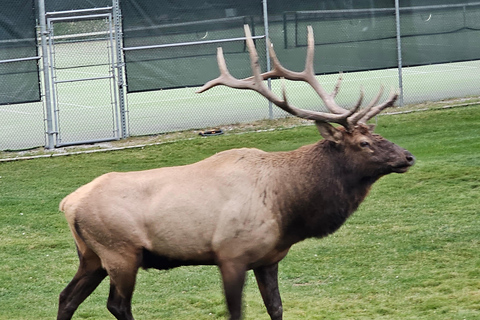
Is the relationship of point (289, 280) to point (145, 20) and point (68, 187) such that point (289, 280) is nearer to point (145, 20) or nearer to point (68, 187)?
point (68, 187)

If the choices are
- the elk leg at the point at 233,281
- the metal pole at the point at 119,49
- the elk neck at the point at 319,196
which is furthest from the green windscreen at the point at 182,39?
the elk leg at the point at 233,281

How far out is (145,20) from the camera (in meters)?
15.2

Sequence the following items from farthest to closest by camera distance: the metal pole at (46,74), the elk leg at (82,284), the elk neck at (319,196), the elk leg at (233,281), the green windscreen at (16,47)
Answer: the green windscreen at (16,47) < the metal pole at (46,74) < the elk leg at (82,284) < the elk neck at (319,196) < the elk leg at (233,281)

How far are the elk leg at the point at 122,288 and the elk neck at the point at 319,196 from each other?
125 centimetres

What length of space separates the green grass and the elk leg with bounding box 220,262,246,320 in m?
1.18

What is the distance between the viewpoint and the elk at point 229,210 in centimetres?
628

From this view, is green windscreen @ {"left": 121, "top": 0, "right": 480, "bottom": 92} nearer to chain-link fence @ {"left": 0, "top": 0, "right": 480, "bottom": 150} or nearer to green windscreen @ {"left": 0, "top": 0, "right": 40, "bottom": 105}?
chain-link fence @ {"left": 0, "top": 0, "right": 480, "bottom": 150}

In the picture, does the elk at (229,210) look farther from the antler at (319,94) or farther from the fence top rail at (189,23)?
the fence top rail at (189,23)

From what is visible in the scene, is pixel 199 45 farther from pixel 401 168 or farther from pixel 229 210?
pixel 229 210

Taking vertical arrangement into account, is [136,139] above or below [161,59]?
below

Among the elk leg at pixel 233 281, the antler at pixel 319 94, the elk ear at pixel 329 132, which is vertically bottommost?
the elk leg at pixel 233 281

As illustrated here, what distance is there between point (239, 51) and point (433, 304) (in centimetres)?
935

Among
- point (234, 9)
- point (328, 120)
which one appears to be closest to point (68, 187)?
point (234, 9)

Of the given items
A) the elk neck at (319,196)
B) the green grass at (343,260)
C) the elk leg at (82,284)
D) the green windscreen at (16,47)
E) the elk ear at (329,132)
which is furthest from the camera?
the green windscreen at (16,47)
